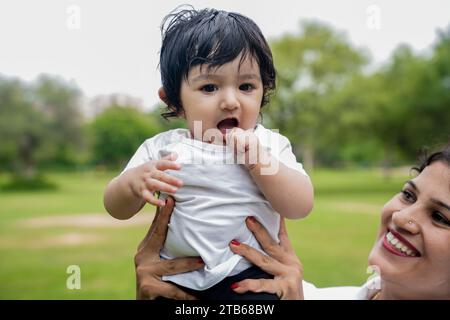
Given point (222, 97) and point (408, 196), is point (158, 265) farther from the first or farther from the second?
point (408, 196)

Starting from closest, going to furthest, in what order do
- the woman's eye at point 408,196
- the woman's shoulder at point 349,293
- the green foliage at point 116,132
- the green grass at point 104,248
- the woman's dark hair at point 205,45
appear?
the woman's dark hair at point 205,45 → the woman's eye at point 408,196 → the woman's shoulder at point 349,293 → the green grass at point 104,248 → the green foliage at point 116,132

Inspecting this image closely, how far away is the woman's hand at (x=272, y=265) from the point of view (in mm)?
1561

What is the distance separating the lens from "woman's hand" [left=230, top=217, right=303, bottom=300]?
1.56 metres

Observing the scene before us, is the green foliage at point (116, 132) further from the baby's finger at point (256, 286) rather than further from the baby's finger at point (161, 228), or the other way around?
the baby's finger at point (256, 286)

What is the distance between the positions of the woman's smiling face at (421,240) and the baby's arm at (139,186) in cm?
82

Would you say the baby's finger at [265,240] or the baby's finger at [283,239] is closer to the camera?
the baby's finger at [265,240]

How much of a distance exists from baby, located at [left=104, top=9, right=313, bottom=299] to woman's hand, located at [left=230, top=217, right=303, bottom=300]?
0.07ft

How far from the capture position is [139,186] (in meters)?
1.49

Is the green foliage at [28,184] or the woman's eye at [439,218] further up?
the green foliage at [28,184]

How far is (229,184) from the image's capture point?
5.07 feet

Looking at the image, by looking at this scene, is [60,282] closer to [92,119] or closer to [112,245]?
[112,245]

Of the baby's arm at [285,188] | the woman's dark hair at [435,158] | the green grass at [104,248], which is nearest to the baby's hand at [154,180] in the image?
the baby's arm at [285,188]

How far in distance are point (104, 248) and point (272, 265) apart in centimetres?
1189
